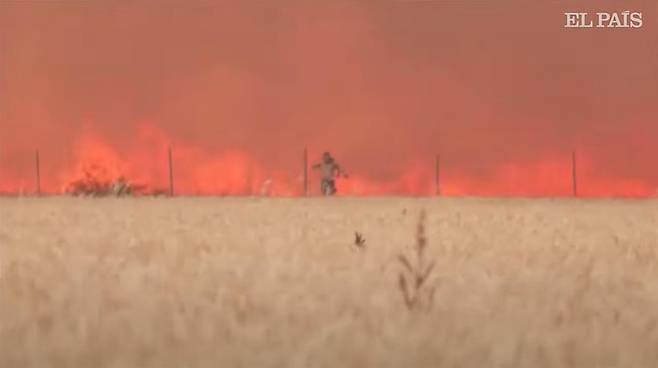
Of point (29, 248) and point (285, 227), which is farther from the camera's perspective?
point (285, 227)

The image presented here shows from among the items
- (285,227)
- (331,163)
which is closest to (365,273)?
(285,227)

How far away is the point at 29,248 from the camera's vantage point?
9.09 m

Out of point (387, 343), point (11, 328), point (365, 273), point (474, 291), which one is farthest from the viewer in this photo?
point (365, 273)

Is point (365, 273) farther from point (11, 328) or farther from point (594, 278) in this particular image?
point (11, 328)

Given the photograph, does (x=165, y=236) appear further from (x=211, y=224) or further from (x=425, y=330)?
(x=425, y=330)

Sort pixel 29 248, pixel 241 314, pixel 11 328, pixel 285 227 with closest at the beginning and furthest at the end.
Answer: pixel 11 328 → pixel 241 314 → pixel 29 248 → pixel 285 227

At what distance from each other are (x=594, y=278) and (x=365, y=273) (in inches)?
50.1

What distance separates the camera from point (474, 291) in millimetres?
6117

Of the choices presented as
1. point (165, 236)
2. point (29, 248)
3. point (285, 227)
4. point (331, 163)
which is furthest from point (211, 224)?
point (331, 163)

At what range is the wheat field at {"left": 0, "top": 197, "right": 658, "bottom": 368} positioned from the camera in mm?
4367

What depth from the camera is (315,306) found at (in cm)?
539

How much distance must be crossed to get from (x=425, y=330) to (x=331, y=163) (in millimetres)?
37280

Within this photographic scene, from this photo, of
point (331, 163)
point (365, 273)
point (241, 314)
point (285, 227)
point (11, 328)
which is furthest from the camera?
point (331, 163)

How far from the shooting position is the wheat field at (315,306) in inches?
172
